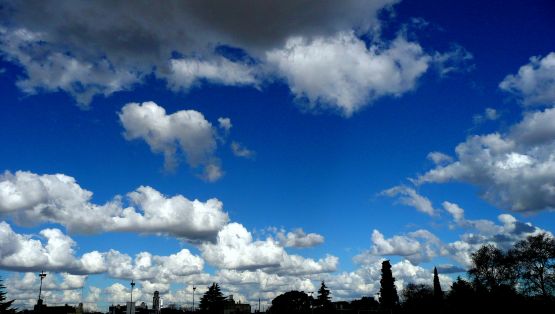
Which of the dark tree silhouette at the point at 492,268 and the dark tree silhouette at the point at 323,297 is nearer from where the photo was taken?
the dark tree silhouette at the point at 492,268

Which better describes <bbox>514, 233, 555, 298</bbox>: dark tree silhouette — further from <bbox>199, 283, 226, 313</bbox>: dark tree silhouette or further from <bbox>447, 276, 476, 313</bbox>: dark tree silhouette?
<bbox>199, 283, 226, 313</bbox>: dark tree silhouette

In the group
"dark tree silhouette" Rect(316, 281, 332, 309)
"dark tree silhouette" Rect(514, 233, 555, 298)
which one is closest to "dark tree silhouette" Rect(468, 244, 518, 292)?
"dark tree silhouette" Rect(514, 233, 555, 298)

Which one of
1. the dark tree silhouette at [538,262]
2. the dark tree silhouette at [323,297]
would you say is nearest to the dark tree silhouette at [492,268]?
the dark tree silhouette at [538,262]

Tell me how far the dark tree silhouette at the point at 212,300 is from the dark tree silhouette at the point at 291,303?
30.7 metres

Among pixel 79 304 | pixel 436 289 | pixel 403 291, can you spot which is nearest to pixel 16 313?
pixel 79 304

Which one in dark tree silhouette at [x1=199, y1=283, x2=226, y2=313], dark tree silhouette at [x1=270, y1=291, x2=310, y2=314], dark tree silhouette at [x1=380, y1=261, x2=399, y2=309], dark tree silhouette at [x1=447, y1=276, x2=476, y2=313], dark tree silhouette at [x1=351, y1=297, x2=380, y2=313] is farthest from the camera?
dark tree silhouette at [x1=351, y1=297, x2=380, y2=313]

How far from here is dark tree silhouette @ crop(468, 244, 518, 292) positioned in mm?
80625

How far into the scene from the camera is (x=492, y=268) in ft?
288

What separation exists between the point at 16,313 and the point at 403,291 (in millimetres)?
132513

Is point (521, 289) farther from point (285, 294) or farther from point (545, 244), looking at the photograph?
point (285, 294)

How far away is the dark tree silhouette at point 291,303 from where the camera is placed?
155 meters

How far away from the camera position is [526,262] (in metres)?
77.6

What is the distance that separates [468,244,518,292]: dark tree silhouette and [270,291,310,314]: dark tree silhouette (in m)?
74.0

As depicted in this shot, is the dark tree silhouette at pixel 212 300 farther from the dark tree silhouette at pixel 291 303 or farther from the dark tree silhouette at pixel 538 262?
the dark tree silhouette at pixel 538 262
